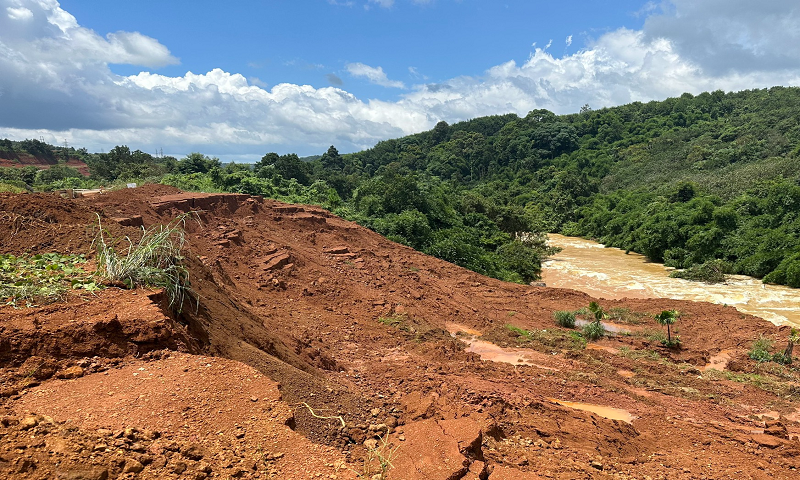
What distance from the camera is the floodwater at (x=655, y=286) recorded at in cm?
1524

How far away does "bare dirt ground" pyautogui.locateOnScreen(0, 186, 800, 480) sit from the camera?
2.58 m

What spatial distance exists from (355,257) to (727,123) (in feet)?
199

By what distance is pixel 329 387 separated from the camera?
412cm

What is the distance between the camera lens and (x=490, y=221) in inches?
925

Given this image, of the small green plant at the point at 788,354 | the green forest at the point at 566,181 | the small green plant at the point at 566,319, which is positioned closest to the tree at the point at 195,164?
the green forest at the point at 566,181

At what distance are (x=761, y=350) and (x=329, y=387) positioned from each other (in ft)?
32.9

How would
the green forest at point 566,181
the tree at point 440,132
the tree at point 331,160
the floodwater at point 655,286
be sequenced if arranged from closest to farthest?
1. the floodwater at point 655,286
2. the green forest at point 566,181
3. the tree at point 331,160
4. the tree at point 440,132

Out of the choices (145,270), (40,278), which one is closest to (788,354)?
(145,270)

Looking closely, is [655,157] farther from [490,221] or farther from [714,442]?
[714,442]

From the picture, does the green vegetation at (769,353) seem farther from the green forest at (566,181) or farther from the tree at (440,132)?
the tree at (440,132)

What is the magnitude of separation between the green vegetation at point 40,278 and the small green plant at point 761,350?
38.5 feet

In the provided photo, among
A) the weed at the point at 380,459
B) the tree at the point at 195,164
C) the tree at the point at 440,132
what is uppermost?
the tree at the point at 440,132

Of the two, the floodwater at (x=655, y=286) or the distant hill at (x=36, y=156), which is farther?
the distant hill at (x=36, y=156)

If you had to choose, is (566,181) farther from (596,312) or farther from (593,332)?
(593,332)
